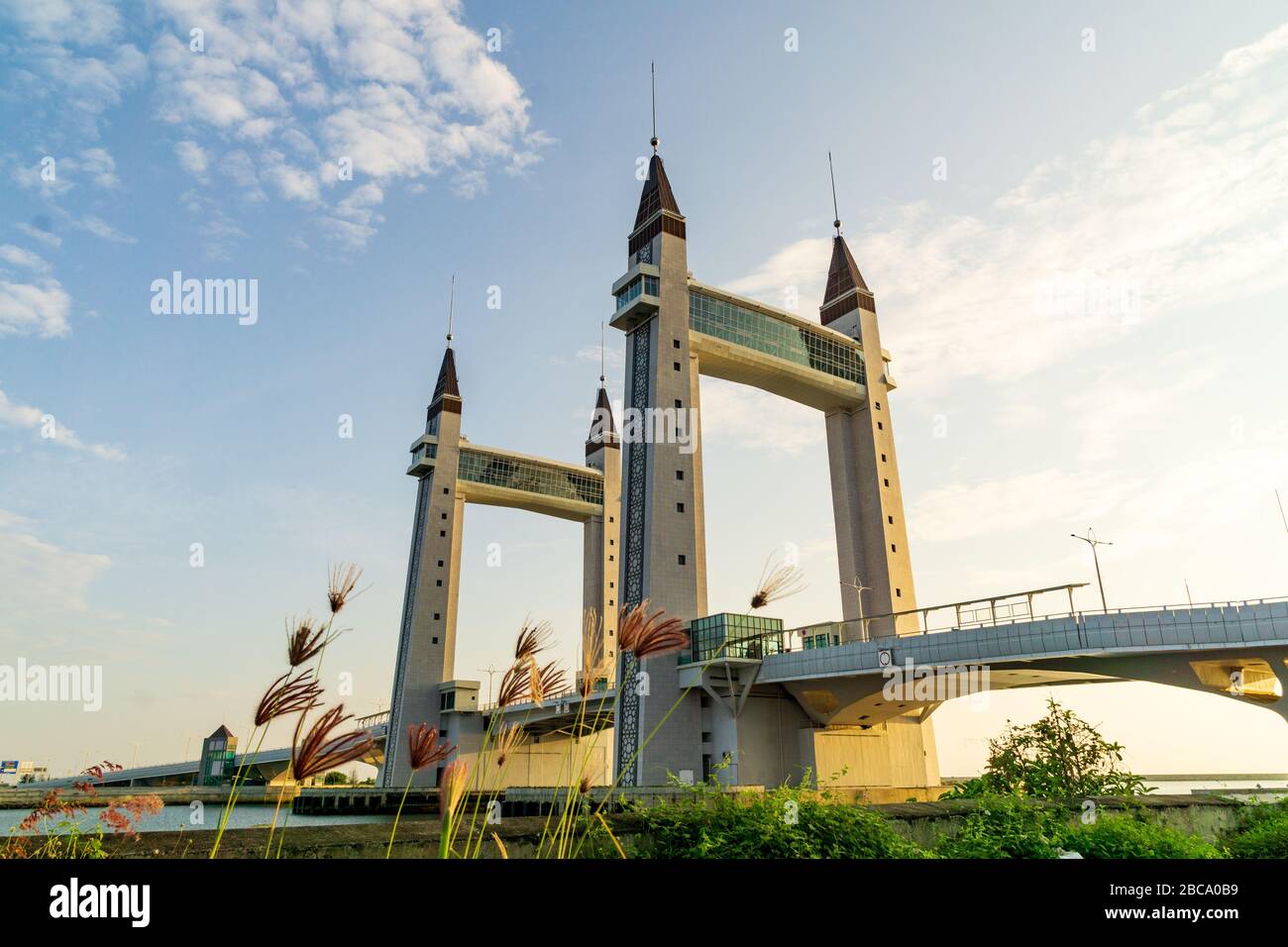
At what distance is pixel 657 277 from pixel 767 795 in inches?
1609

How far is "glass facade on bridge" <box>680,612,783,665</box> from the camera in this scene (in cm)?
3878

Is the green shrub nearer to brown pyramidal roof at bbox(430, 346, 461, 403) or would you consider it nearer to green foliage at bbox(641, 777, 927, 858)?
green foliage at bbox(641, 777, 927, 858)

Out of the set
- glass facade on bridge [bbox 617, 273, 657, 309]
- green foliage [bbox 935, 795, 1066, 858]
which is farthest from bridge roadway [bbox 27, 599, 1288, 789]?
glass facade on bridge [bbox 617, 273, 657, 309]

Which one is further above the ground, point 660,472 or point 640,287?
point 640,287

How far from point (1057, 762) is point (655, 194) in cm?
3852

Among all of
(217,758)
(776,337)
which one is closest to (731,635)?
(776,337)

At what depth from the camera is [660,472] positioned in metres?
42.9

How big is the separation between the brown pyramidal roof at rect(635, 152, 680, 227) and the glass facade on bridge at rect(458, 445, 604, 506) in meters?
30.3

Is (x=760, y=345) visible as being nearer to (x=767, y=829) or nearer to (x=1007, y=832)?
(x=1007, y=832)

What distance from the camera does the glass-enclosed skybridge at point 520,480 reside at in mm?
72688

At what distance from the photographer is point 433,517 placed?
6994 cm
